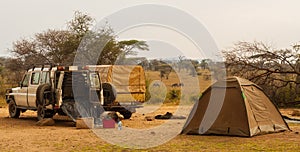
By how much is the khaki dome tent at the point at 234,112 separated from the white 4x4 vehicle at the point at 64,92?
4.20 meters

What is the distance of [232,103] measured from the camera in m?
12.8

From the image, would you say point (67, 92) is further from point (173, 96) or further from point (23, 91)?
point (173, 96)

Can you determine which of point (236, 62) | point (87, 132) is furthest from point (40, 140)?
point (236, 62)

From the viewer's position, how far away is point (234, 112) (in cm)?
1264

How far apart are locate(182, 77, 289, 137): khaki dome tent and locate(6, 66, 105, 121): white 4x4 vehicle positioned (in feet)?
13.8

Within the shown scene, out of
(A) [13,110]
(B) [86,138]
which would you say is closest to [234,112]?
(B) [86,138]

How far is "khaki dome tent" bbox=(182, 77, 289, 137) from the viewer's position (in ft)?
40.9

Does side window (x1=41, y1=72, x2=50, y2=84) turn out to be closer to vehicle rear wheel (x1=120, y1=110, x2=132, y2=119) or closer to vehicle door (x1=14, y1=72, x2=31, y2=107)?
vehicle door (x1=14, y1=72, x2=31, y2=107)

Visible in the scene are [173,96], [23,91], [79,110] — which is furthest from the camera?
[173,96]

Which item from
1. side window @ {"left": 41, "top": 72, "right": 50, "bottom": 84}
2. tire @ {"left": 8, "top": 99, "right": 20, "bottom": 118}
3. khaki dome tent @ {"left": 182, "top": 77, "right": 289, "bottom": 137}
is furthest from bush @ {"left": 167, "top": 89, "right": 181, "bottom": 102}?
khaki dome tent @ {"left": 182, "top": 77, "right": 289, "bottom": 137}

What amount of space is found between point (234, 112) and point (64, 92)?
608 cm

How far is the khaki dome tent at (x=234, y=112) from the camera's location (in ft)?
40.9

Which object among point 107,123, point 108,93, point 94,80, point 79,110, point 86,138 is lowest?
point 86,138

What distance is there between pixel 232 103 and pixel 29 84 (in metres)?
7.82
